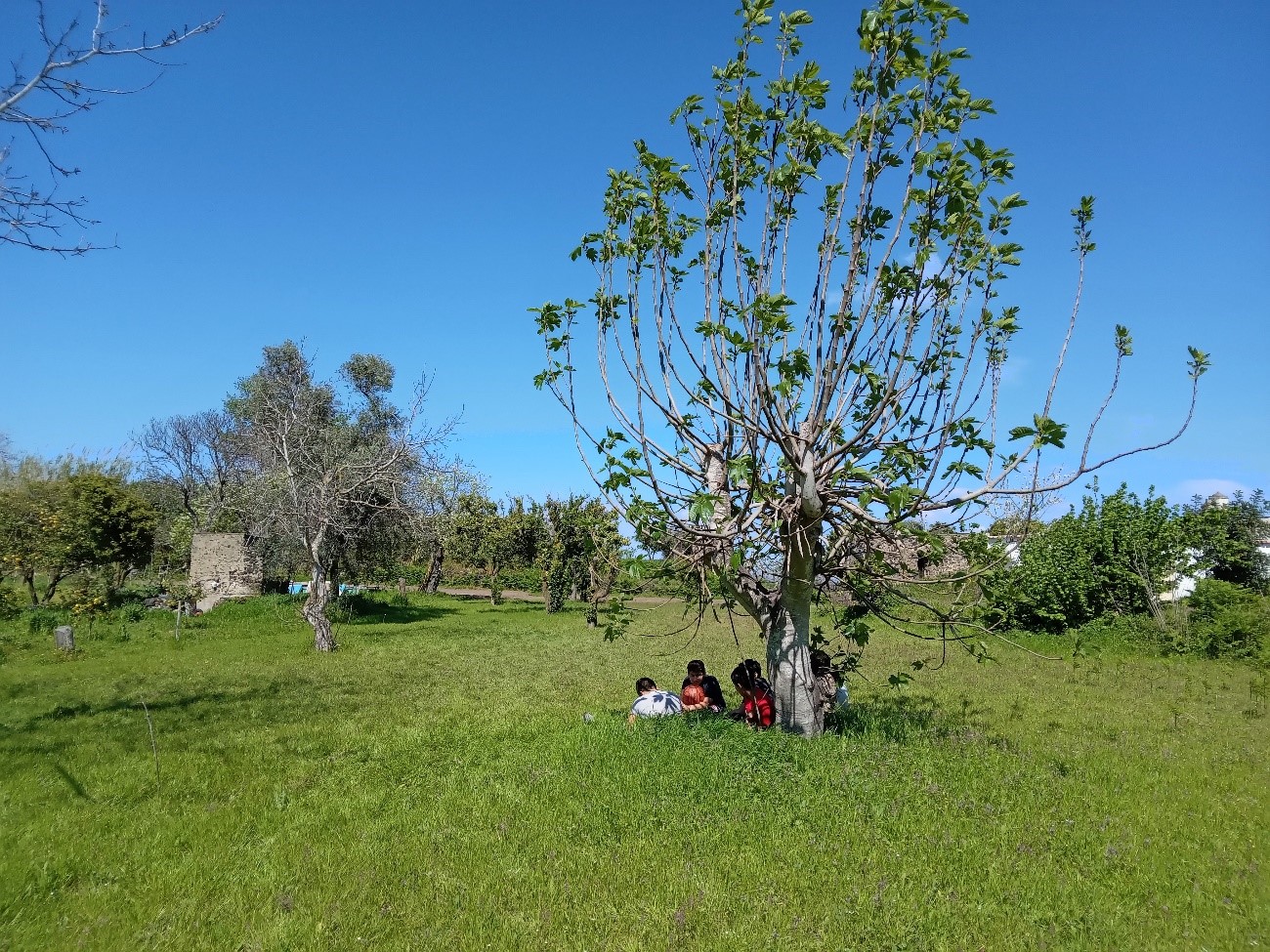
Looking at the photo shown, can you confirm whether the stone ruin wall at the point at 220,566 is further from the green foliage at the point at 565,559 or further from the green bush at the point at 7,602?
the green foliage at the point at 565,559

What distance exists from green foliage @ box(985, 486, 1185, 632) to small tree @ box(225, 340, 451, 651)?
18493 mm

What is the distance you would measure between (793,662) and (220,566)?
24.8 metres

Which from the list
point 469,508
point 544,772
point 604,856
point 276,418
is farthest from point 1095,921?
point 469,508

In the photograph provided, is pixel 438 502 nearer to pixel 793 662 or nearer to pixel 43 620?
pixel 43 620

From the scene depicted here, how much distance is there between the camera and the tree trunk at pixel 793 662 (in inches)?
324

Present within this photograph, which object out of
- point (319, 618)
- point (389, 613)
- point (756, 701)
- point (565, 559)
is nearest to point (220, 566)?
point (389, 613)

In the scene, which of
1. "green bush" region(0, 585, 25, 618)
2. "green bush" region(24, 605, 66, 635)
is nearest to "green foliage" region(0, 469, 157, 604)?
"green bush" region(24, 605, 66, 635)

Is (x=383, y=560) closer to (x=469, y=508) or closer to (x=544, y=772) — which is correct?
(x=469, y=508)

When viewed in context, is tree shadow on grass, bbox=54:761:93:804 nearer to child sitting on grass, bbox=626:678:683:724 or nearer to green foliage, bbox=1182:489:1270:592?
child sitting on grass, bbox=626:678:683:724

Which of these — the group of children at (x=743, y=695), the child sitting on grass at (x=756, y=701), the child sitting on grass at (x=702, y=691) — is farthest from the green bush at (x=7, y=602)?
the child sitting on grass at (x=756, y=701)

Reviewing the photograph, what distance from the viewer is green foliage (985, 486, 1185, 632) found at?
19.9 m

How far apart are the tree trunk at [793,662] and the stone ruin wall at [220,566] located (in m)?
23.9

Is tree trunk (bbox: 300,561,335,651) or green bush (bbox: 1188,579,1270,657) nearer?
green bush (bbox: 1188,579,1270,657)

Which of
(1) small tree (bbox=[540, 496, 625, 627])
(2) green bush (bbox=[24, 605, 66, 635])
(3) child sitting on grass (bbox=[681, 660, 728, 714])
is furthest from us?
(1) small tree (bbox=[540, 496, 625, 627])
